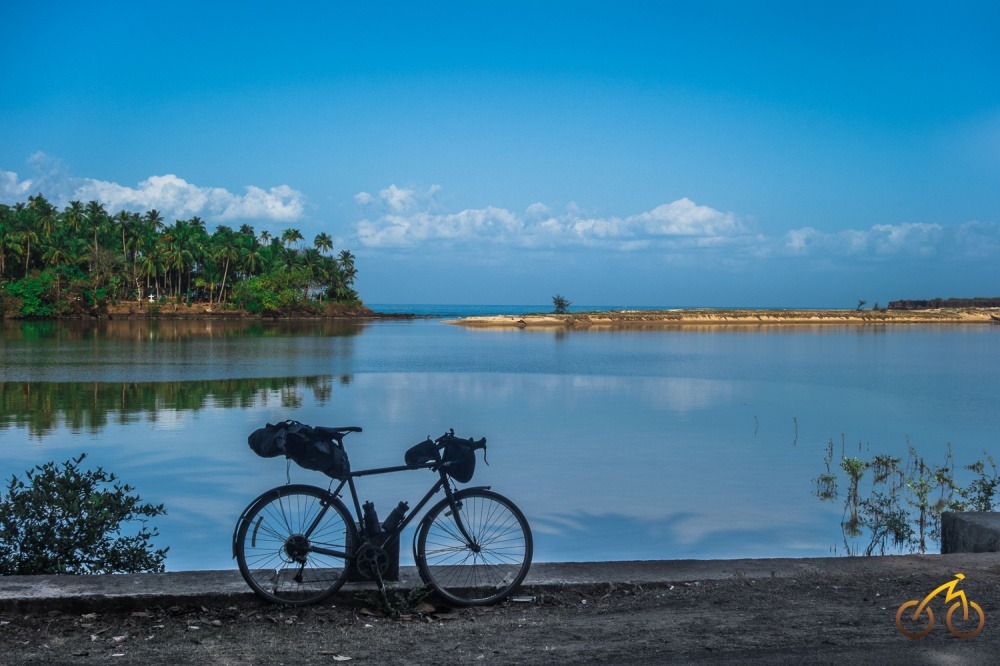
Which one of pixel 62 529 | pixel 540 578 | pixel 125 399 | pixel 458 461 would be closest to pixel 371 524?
pixel 458 461

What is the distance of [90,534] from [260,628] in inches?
68.5

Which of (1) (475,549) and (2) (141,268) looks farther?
(2) (141,268)

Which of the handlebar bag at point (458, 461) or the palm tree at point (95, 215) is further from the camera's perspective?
the palm tree at point (95, 215)

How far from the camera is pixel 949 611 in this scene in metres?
4.96

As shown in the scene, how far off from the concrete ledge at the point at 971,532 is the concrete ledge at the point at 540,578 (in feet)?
1.20

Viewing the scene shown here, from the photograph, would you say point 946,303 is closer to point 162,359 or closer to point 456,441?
point 162,359

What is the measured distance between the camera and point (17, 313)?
82.1 m

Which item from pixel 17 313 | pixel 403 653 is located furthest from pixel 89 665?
pixel 17 313

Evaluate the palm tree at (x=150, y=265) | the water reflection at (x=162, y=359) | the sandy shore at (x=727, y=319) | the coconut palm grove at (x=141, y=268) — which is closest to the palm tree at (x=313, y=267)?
the coconut palm grove at (x=141, y=268)

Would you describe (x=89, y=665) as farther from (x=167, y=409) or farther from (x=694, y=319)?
(x=694, y=319)

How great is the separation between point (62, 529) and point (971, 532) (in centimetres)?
615

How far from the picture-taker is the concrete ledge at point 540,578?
4941mm

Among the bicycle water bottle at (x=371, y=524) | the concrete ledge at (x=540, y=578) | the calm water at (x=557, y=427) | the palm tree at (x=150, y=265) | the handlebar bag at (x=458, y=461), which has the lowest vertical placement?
the calm water at (x=557, y=427)

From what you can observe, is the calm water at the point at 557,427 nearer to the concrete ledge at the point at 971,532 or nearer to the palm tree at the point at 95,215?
the concrete ledge at the point at 971,532
